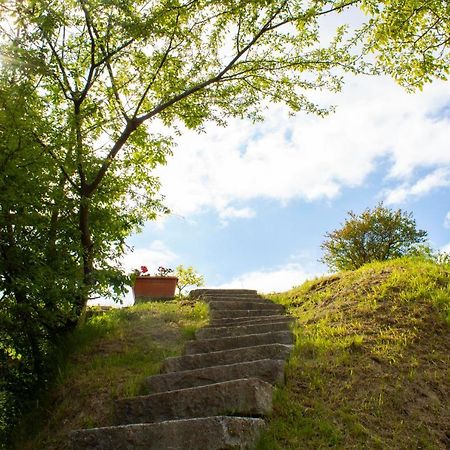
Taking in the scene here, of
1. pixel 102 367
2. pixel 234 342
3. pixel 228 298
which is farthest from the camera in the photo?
pixel 228 298

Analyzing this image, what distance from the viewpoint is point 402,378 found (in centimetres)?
573

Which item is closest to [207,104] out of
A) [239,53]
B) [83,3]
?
[239,53]

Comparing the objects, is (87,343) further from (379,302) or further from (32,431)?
(379,302)

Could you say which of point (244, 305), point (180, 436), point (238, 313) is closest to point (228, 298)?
point (244, 305)

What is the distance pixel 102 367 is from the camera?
694 cm

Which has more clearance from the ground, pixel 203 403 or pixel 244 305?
pixel 244 305

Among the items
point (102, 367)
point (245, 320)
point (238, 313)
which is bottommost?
point (102, 367)

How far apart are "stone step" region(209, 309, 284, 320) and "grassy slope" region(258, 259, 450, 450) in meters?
1.24

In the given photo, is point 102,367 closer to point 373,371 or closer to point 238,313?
point 238,313

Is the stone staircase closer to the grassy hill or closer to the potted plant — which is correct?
the grassy hill

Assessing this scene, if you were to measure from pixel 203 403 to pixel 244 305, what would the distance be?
5.22 m

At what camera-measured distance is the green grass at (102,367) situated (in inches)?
230

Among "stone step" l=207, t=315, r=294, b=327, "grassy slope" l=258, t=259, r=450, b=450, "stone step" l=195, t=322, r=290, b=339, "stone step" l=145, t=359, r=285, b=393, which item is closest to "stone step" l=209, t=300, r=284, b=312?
"stone step" l=207, t=315, r=294, b=327

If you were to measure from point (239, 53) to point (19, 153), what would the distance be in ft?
16.4
